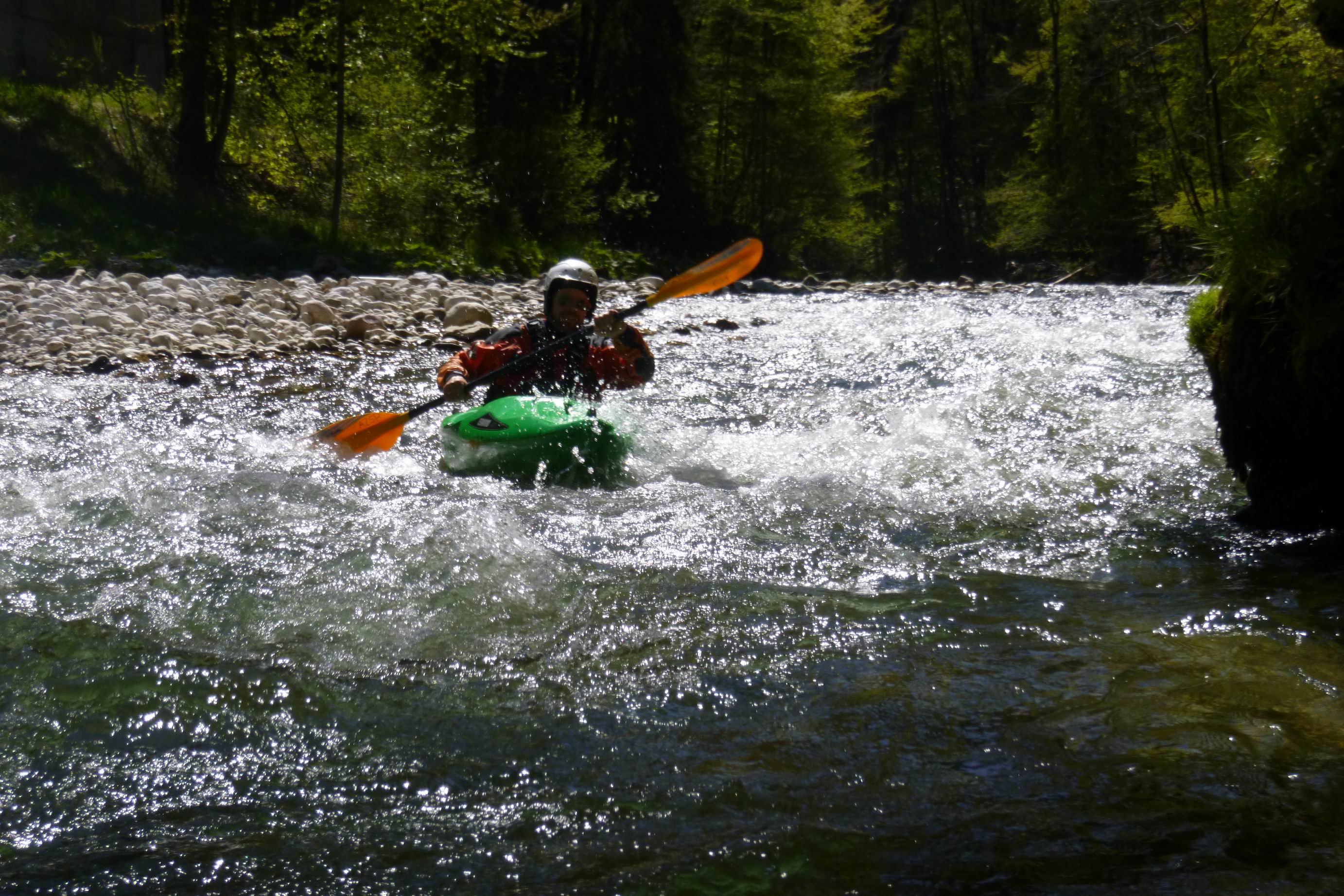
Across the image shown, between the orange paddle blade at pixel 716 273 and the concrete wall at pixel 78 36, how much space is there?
11.2 meters

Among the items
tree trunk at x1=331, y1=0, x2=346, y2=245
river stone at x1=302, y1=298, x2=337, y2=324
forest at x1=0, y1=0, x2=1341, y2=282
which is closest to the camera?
river stone at x1=302, y1=298, x2=337, y2=324

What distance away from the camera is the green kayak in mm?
4676

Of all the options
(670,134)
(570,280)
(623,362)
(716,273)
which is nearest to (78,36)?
(670,134)

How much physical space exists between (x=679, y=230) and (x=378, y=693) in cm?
2036

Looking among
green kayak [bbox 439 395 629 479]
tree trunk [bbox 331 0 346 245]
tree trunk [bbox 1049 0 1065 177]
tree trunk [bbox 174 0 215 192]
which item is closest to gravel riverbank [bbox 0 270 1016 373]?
tree trunk [bbox 331 0 346 245]

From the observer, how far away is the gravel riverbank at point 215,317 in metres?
7.59

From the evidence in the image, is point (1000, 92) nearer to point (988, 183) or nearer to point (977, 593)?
point (988, 183)

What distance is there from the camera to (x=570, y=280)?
560 centimetres

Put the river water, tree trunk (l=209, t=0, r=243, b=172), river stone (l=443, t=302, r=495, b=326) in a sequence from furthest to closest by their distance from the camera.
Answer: tree trunk (l=209, t=0, r=243, b=172) → river stone (l=443, t=302, r=495, b=326) → the river water

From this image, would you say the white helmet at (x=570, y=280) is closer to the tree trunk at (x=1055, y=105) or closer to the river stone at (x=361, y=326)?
the river stone at (x=361, y=326)

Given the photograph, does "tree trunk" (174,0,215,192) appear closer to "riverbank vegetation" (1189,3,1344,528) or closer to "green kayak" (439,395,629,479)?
"green kayak" (439,395,629,479)

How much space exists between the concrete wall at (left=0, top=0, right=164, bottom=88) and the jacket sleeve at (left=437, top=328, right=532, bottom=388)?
37.1ft

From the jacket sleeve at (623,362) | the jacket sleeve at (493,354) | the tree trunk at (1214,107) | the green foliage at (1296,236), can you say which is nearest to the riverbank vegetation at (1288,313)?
the green foliage at (1296,236)

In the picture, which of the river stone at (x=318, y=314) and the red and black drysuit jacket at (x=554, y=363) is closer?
the red and black drysuit jacket at (x=554, y=363)
